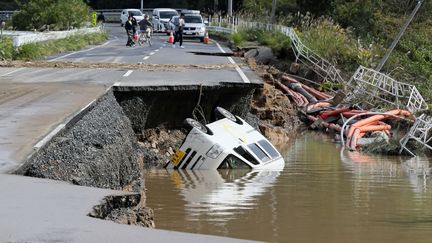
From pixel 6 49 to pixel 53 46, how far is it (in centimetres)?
673

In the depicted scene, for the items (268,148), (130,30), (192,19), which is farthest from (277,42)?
(268,148)

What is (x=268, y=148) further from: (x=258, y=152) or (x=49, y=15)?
(x=49, y=15)

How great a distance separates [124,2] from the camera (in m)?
113

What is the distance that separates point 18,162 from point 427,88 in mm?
20473

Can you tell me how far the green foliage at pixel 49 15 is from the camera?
4819cm

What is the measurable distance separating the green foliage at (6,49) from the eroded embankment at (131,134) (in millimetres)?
9834

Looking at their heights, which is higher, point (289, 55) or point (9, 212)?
point (9, 212)

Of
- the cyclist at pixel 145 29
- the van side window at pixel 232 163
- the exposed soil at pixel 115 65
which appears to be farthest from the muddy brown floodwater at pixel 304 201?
the cyclist at pixel 145 29

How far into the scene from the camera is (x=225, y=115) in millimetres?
19438

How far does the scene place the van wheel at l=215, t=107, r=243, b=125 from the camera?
1928 centimetres

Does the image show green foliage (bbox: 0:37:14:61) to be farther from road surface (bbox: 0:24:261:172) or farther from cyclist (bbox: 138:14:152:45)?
cyclist (bbox: 138:14:152:45)

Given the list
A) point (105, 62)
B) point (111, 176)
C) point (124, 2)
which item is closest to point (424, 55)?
point (105, 62)

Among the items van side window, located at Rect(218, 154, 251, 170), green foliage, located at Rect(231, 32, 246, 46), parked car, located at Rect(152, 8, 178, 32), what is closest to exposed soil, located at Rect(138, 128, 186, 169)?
van side window, located at Rect(218, 154, 251, 170)

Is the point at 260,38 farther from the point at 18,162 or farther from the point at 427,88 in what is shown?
the point at 18,162
